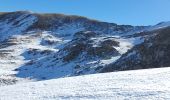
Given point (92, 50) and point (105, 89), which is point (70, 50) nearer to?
point (92, 50)

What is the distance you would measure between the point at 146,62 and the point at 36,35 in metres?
67.6

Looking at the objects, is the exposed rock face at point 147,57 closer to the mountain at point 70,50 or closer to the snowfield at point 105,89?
the mountain at point 70,50

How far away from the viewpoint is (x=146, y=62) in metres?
56.2

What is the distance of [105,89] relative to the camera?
21812 mm

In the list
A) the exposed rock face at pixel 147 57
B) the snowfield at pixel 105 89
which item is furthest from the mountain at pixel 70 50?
the snowfield at pixel 105 89

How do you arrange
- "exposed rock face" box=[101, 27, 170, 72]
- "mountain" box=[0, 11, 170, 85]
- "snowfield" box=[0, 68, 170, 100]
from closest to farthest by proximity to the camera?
"snowfield" box=[0, 68, 170, 100] → "exposed rock face" box=[101, 27, 170, 72] → "mountain" box=[0, 11, 170, 85]

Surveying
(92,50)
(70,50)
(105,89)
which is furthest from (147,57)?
(105,89)

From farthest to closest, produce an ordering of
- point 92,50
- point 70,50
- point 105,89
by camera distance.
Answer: point 70,50 → point 92,50 → point 105,89

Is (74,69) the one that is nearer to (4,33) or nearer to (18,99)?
(18,99)

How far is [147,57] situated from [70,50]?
26.1 meters

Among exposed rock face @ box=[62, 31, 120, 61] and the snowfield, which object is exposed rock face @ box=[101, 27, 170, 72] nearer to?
exposed rock face @ box=[62, 31, 120, 61]

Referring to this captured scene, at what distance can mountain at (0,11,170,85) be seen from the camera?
197ft

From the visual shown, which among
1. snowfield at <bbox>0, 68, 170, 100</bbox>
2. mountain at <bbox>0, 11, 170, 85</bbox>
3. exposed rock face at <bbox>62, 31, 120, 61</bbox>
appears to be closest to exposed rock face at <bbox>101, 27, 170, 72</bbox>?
mountain at <bbox>0, 11, 170, 85</bbox>

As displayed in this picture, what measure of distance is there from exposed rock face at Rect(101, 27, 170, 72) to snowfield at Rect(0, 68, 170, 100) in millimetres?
28715
